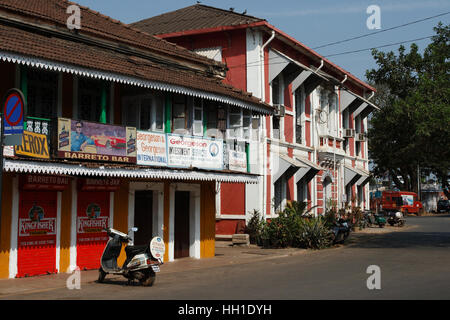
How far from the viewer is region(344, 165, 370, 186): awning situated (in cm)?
3484

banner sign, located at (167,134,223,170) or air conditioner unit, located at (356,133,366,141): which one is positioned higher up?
air conditioner unit, located at (356,133,366,141)

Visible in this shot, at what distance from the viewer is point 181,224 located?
62.5ft

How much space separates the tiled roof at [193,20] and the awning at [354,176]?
13059 mm

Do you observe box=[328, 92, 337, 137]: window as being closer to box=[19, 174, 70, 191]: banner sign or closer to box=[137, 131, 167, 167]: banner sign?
box=[137, 131, 167, 167]: banner sign

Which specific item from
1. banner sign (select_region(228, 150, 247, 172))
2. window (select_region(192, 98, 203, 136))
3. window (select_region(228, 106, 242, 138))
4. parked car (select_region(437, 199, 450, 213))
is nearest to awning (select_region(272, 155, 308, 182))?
window (select_region(228, 106, 242, 138))

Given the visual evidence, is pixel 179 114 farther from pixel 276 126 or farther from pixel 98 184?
pixel 276 126

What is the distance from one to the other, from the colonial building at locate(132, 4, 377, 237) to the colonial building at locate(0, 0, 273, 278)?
2162 mm

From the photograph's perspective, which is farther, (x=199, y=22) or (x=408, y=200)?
(x=408, y=200)

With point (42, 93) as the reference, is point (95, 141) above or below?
below

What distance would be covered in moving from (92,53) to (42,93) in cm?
171

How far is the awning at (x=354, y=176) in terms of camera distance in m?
34.8

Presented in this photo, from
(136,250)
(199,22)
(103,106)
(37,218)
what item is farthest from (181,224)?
(199,22)

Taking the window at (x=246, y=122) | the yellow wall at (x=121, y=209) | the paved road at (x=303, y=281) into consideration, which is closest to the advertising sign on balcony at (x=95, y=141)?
the yellow wall at (x=121, y=209)

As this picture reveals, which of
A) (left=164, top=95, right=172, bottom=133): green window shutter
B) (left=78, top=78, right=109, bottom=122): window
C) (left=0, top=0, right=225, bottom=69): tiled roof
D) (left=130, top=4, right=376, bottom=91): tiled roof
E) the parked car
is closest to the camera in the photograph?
(left=0, top=0, right=225, bottom=69): tiled roof
